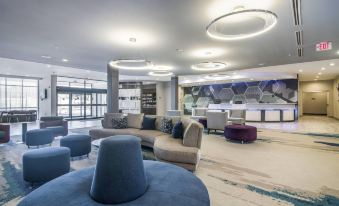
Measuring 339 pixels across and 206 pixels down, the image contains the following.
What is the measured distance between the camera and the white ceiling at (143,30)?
2.83m

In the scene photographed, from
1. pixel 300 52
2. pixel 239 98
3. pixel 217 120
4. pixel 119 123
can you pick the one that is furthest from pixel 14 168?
pixel 239 98

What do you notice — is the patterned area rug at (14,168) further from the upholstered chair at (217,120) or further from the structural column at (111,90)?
the upholstered chair at (217,120)

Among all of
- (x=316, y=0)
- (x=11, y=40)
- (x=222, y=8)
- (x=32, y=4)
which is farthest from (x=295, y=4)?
(x=11, y=40)

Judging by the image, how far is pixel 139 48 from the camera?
16.8 ft

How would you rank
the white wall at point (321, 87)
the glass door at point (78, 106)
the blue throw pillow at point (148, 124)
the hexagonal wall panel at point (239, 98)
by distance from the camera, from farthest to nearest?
the white wall at point (321, 87) → the glass door at point (78, 106) → the hexagonal wall panel at point (239, 98) → the blue throw pillow at point (148, 124)

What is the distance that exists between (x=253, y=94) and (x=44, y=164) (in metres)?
13.0

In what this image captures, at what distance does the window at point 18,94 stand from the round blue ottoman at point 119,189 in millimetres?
13453

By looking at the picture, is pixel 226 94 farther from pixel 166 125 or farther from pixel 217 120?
pixel 166 125

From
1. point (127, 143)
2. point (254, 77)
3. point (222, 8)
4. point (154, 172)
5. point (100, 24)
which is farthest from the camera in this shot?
point (254, 77)

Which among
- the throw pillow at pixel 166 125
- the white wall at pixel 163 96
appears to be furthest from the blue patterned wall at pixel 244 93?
the throw pillow at pixel 166 125

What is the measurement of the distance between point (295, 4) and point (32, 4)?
4149mm

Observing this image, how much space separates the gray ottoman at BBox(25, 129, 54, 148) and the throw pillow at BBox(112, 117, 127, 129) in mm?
1860

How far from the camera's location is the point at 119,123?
5734 mm

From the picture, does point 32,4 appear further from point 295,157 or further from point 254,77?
point 254,77
